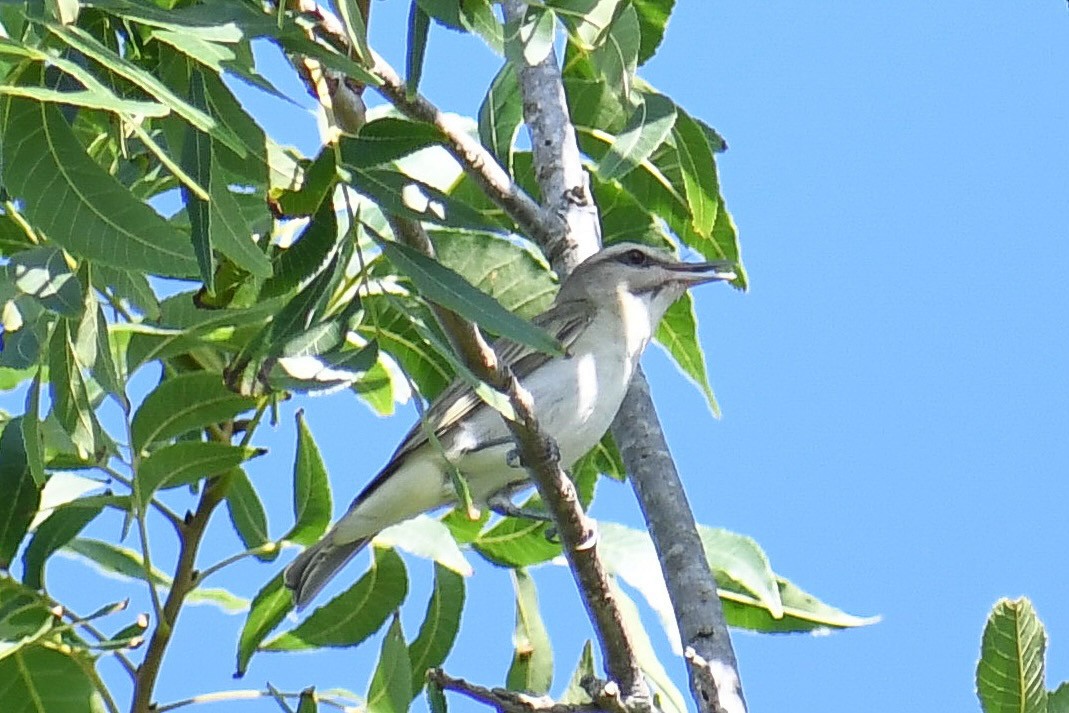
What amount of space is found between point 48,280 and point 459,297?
0.63 meters

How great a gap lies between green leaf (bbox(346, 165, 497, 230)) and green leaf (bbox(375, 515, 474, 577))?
0.96 meters

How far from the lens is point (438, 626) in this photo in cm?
352

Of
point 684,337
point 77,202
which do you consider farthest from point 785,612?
point 77,202

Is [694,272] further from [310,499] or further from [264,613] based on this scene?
[264,613]

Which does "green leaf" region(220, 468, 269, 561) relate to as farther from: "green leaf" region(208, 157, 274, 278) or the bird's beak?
the bird's beak

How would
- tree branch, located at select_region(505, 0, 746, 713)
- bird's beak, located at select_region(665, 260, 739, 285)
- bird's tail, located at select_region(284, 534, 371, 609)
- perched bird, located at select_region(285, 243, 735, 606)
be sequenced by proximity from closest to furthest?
1. tree branch, located at select_region(505, 0, 746, 713)
2. bird's tail, located at select_region(284, 534, 371, 609)
3. perched bird, located at select_region(285, 243, 735, 606)
4. bird's beak, located at select_region(665, 260, 739, 285)

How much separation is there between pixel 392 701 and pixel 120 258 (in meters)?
1.00

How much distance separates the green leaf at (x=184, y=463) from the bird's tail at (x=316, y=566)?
55cm

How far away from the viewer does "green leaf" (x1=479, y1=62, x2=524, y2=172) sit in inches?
142

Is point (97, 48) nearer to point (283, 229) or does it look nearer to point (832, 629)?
point (283, 229)

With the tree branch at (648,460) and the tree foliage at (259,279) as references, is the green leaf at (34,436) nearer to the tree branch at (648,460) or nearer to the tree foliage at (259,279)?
the tree foliage at (259,279)

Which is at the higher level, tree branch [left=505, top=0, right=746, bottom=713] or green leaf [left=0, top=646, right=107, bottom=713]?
tree branch [left=505, top=0, right=746, bottom=713]

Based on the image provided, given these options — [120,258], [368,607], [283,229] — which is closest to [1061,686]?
[120,258]

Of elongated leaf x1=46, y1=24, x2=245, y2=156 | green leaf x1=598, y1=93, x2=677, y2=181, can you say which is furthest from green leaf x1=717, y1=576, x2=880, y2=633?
elongated leaf x1=46, y1=24, x2=245, y2=156
